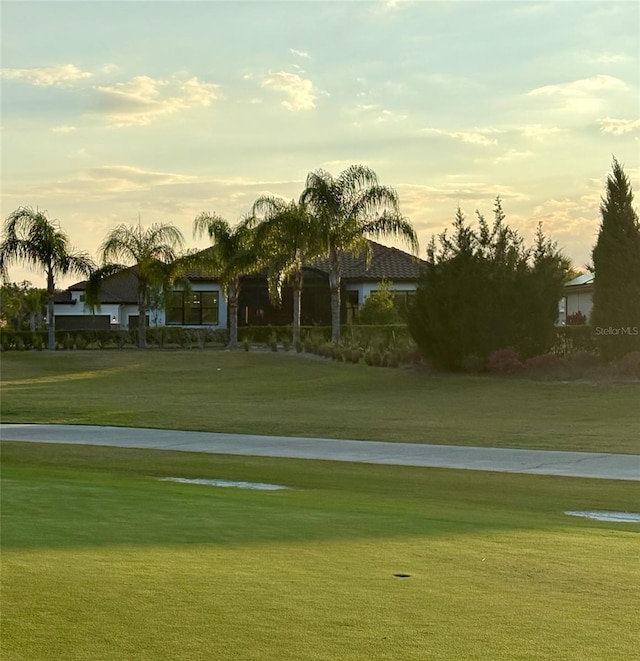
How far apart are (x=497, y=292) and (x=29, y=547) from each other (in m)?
27.4

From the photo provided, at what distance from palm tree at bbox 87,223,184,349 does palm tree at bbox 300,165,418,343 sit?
10.3m

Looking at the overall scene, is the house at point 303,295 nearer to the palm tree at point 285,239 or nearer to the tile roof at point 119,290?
the tile roof at point 119,290

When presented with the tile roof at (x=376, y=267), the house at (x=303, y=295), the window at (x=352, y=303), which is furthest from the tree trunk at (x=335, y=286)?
the window at (x=352, y=303)

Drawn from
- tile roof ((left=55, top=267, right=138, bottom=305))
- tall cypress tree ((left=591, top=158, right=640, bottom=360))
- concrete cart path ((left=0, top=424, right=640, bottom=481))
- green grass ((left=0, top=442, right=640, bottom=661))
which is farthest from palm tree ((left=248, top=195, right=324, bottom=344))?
green grass ((left=0, top=442, right=640, bottom=661))

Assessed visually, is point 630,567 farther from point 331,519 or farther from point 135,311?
point 135,311

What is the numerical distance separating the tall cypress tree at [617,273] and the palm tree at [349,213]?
12050 millimetres

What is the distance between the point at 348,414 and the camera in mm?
25562

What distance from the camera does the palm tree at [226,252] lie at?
50.3 m

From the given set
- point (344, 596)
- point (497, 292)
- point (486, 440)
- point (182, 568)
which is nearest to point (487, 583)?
point (344, 596)

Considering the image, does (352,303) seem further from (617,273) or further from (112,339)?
(617,273)

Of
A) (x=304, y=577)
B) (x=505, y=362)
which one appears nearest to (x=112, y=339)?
(x=505, y=362)

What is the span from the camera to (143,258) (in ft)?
170

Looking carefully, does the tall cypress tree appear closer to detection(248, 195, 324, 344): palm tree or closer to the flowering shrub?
the flowering shrub

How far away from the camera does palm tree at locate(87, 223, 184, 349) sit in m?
51.7
